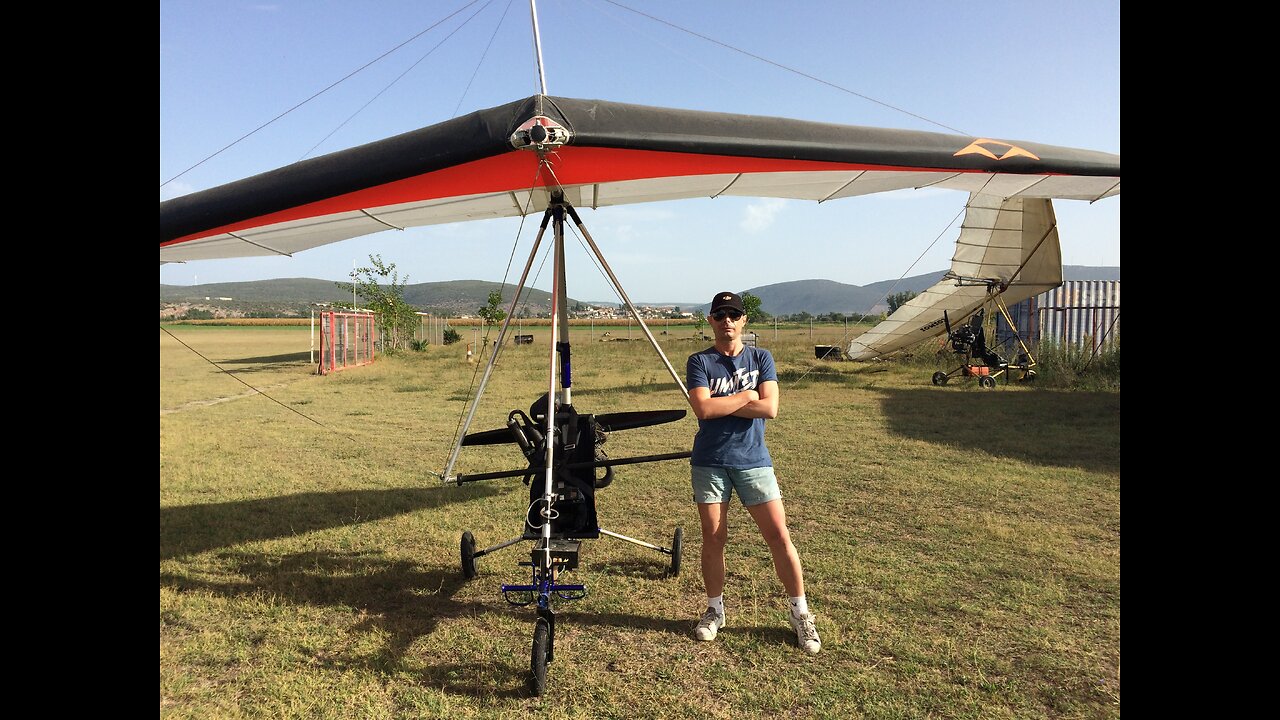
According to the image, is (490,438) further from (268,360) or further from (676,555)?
(268,360)

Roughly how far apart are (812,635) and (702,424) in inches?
42.8

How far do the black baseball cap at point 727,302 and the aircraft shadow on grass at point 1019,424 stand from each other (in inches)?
202

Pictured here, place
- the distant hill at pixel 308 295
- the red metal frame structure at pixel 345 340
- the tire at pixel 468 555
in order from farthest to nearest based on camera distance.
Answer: the distant hill at pixel 308 295 → the red metal frame structure at pixel 345 340 → the tire at pixel 468 555

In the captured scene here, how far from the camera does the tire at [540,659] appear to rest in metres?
2.80

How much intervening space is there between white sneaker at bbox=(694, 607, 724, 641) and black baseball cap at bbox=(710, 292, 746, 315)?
1.48m

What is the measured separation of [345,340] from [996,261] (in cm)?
1775

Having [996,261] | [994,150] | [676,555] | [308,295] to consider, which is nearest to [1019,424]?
[996,261]

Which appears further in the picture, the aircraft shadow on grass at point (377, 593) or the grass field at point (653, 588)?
the aircraft shadow on grass at point (377, 593)

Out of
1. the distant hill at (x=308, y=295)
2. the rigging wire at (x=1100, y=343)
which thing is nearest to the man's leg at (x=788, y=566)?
the rigging wire at (x=1100, y=343)

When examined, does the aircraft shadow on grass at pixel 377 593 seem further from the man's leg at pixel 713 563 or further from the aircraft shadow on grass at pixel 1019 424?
the aircraft shadow on grass at pixel 1019 424

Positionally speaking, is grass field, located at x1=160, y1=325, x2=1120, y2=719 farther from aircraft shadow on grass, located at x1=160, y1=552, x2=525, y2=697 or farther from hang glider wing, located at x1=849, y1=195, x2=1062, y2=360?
hang glider wing, located at x1=849, y1=195, x2=1062, y2=360

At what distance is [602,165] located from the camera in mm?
3742

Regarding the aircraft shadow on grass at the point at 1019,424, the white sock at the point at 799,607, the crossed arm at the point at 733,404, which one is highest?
the crossed arm at the point at 733,404
